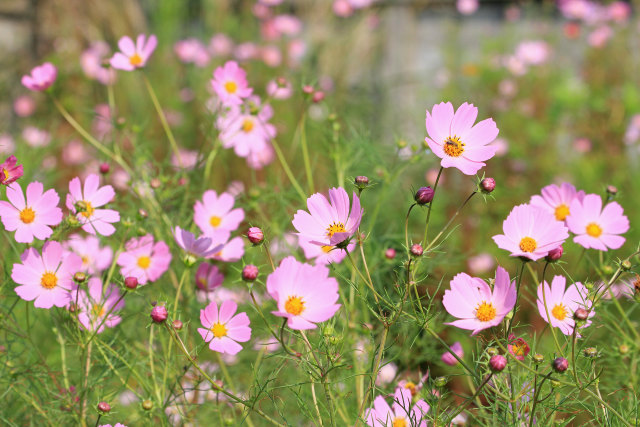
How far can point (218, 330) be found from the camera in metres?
0.74

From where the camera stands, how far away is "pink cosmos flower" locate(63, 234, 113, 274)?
3.40ft

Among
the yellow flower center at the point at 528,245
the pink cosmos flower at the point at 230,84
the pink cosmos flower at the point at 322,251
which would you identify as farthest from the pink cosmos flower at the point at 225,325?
the pink cosmos flower at the point at 230,84

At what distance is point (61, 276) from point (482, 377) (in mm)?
534

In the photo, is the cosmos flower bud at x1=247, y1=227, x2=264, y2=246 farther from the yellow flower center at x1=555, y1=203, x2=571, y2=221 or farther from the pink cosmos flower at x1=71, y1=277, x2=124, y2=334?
the yellow flower center at x1=555, y1=203, x2=571, y2=221

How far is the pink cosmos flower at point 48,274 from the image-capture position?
75 centimetres

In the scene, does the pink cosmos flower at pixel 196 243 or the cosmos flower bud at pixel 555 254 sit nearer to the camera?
the cosmos flower bud at pixel 555 254

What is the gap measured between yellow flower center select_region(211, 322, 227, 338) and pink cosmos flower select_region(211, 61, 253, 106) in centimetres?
44

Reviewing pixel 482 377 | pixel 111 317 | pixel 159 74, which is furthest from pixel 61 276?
pixel 159 74

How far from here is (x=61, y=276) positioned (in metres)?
0.78

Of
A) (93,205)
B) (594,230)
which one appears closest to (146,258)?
(93,205)

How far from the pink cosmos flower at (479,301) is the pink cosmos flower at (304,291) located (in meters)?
0.13

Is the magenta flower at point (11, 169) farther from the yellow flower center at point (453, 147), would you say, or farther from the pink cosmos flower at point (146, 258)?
the yellow flower center at point (453, 147)

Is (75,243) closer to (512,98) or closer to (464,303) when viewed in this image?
(464,303)

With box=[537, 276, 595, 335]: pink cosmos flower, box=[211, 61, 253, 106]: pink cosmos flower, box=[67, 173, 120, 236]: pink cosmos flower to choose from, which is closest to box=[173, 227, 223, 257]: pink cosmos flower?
box=[67, 173, 120, 236]: pink cosmos flower
